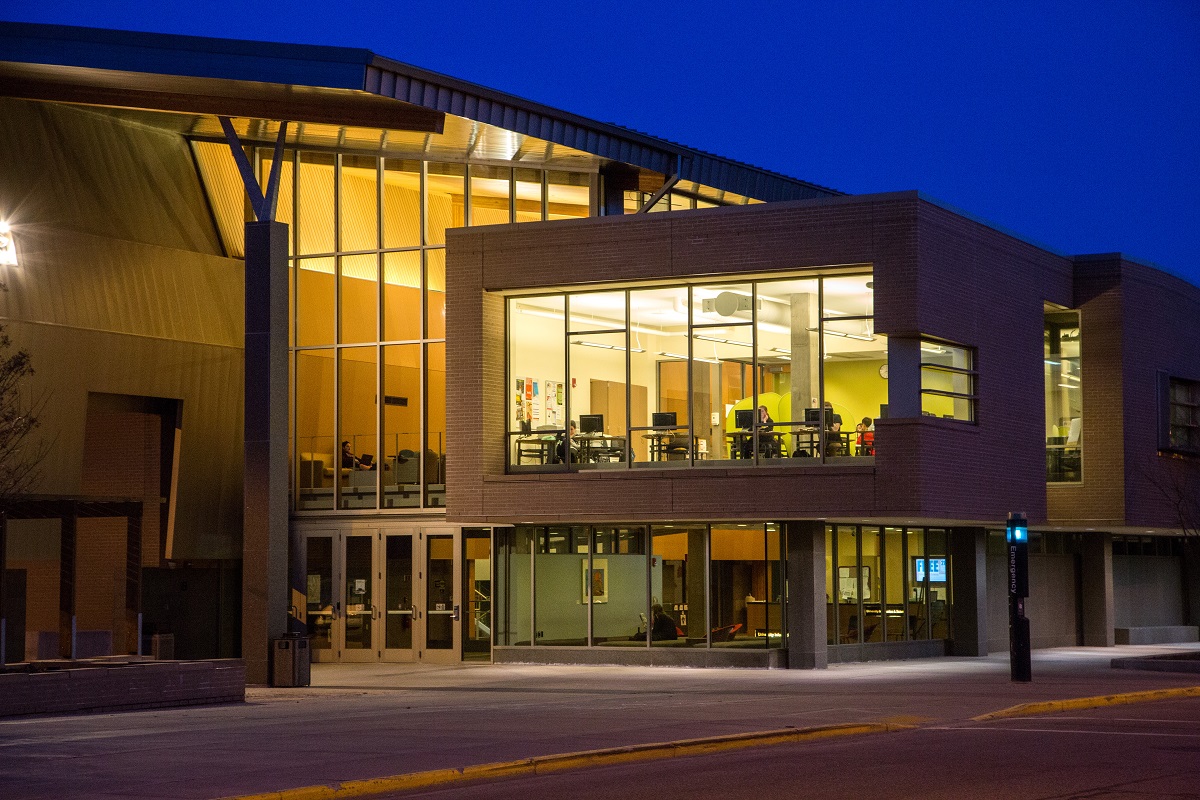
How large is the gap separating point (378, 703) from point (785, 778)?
9.69 meters

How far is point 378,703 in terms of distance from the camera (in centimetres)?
2184

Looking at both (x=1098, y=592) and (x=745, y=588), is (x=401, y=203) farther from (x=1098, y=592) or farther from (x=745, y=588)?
(x=1098, y=592)

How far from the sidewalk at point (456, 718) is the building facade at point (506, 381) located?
2373 mm

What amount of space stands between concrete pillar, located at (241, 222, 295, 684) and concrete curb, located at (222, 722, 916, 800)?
11962 millimetres

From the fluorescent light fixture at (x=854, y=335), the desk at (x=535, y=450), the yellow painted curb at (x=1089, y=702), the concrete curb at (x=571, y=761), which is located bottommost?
the yellow painted curb at (x=1089, y=702)

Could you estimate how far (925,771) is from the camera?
541 inches

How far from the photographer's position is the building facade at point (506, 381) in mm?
28234

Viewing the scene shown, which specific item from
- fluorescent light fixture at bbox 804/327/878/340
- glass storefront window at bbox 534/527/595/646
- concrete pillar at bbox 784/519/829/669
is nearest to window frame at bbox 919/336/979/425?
fluorescent light fixture at bbox 804/327/878/340

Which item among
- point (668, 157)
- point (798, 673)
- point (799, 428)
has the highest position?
point (668, 157)

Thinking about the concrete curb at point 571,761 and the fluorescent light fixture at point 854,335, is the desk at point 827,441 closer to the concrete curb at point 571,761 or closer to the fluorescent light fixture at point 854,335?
the fluorescent light fixture at point 854,335

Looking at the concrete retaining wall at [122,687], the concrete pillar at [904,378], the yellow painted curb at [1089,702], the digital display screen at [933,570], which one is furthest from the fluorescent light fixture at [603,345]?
the yellow painted curb at [1089,702]

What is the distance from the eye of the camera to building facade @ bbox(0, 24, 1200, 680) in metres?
28.2

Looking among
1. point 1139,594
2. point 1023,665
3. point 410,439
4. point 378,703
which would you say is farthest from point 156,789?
Answer: point 1139,594

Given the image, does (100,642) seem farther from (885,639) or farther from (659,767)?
(659,767)
